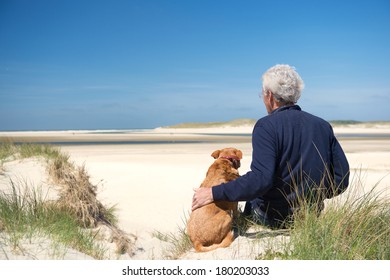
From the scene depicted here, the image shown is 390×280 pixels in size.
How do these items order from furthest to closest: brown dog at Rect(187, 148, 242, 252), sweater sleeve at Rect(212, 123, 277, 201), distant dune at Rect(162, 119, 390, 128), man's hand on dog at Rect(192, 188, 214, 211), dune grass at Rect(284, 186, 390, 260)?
distant dune at Rect(162, 119, 390, 128)
brown dog at Rect(187, 148, 242, 252)
man's hand on dog at Rect(192, 188, 214, 211)
sweater sleeve at Rect(212, 123, 277, 201)
dune grass at Rect(284, 186, 390, 260)

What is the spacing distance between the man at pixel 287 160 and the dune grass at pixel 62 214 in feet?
5.86

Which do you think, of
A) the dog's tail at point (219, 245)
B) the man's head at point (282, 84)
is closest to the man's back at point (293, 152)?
the man's head at point (282, 84)

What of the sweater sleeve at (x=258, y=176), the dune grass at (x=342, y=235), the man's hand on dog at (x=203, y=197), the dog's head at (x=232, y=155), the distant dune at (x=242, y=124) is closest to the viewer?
the dune grass at (x=342, y=235)

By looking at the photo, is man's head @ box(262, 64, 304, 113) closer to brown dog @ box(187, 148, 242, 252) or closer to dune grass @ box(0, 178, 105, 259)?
brown dog @ box(187, 148, 242, 252)

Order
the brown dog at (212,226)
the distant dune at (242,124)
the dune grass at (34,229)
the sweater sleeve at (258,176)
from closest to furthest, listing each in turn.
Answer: the sweater sleeve at (258,176) → the brown dog at (212,226) → the dune grass at (34,229) → the distant dune at (242,124)

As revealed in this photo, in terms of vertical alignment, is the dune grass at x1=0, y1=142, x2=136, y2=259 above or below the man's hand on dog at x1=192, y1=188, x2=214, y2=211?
below

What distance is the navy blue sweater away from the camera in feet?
12.2

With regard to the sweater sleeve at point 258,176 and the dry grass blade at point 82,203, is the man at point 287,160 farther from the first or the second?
the dry grass blade at point 82,203

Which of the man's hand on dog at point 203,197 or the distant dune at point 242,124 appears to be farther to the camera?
the distant dune at point 242,124

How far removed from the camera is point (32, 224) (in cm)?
458

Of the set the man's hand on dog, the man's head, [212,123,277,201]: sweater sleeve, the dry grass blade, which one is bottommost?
the dry grass blade

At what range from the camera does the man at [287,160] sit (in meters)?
3.72

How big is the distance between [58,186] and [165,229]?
221cm

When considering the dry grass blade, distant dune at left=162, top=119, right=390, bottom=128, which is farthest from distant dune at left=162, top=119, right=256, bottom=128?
the dry grass blade
